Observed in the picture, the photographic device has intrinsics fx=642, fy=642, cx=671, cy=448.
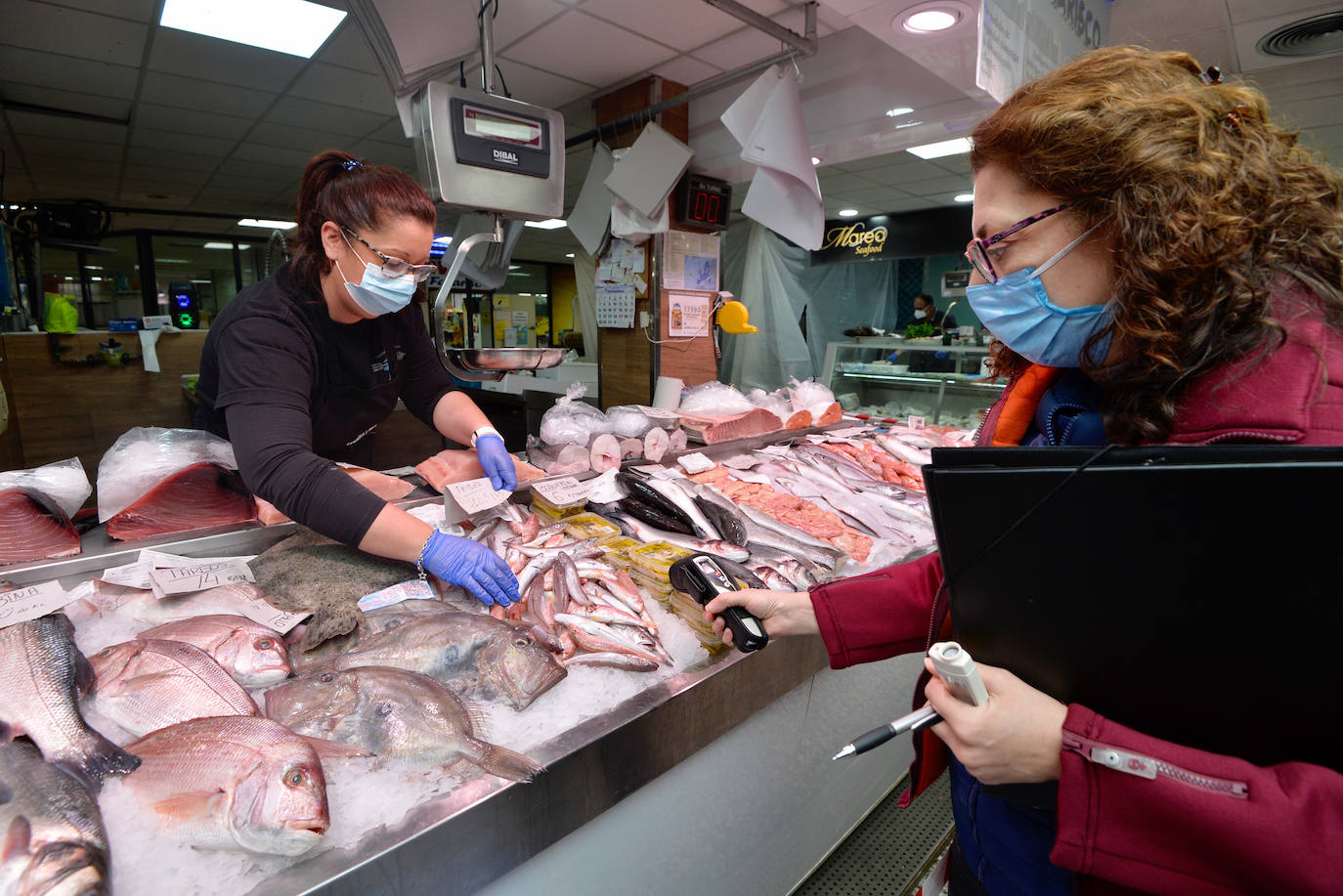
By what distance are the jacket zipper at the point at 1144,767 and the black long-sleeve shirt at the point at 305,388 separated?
1552 mm

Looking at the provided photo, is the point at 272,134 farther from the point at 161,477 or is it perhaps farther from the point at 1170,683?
the point at 1170,683

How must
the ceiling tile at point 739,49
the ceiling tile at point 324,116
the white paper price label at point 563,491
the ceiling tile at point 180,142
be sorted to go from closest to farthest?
the white paper price label at point 563,491
the ceiling tile at point 739,49
the ceiling tile at point 324,116
the ceiling tile at point 180,142

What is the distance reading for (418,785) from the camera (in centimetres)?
106

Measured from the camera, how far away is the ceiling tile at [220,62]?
456 centimetres

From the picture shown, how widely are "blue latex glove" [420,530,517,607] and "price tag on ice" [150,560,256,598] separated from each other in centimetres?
46

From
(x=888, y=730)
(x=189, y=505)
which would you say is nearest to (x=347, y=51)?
(x=189, y=505)

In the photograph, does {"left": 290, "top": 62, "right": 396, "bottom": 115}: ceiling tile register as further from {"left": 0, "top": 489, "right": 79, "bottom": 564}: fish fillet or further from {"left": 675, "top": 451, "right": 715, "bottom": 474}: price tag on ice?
{"left": 0, "top": 489, "right": 79, "bottom": 564}: fish fillet

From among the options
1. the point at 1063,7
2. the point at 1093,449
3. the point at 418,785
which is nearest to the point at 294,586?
the point at 418,785

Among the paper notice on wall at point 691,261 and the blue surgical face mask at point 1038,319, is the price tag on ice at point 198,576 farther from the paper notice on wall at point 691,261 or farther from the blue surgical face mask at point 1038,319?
the paper notice on wall at point 691,261

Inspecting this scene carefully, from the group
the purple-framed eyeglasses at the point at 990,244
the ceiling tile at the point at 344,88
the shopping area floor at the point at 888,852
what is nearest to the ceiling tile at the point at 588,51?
the ceiling tile at the point at 344,88

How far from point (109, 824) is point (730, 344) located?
9.16m

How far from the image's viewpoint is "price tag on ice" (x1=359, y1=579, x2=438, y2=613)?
156cm

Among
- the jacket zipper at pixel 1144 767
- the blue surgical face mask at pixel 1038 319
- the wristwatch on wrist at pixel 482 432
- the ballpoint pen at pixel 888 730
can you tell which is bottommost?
the ballpoint pen at pixel 888 730

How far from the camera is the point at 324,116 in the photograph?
6.12 meters
